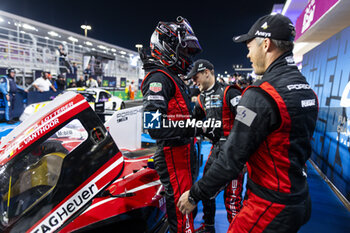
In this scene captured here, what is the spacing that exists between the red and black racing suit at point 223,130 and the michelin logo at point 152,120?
0.92 meters

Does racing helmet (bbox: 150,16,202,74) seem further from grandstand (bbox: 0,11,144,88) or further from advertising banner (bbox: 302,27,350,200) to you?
grandstand (bbox: 0,11,144,88)

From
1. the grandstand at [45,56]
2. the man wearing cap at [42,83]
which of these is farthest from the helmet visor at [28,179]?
the grandstand at [45,56]

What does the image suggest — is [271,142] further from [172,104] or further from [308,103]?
[172,104]

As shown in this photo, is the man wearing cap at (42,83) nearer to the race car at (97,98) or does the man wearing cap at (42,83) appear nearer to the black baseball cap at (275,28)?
the race car at (97,98)

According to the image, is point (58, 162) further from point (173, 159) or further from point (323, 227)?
point (323, 227)

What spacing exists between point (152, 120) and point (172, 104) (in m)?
0.25

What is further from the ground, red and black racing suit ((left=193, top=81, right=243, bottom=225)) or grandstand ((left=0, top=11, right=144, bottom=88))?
grandstand ((left=0, top=11, right=144, bottom=88))

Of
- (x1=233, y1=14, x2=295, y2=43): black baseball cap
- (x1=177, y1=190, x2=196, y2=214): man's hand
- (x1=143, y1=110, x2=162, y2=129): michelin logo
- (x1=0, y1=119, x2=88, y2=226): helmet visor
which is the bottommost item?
(x1=177, y1=190, x2=196, y2=214): man's hand

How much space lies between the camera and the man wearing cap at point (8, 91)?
8.21 m

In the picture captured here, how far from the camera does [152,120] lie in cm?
170

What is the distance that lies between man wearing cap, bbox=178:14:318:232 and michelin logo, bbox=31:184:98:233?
21.7 inches

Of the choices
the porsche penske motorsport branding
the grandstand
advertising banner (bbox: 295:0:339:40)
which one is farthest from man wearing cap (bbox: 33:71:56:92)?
advertising banner (bbox: 295:0:339:40)

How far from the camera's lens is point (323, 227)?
286cm

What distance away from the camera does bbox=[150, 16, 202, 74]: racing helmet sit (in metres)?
1.94
